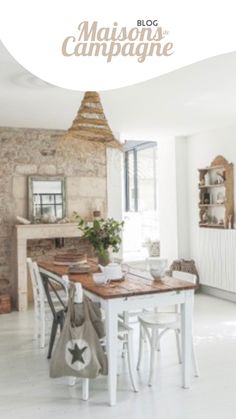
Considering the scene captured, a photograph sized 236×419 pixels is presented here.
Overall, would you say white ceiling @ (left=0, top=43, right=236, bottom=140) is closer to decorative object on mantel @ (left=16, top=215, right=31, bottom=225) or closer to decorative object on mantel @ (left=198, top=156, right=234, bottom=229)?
decorative object on mantel @ (left=198, top=156, right=234, bottom=229)

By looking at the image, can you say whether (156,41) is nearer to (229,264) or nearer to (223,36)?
(223,36)

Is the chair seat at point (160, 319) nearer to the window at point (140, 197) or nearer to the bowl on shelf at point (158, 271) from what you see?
the bowl on shelf at point (158, 271)

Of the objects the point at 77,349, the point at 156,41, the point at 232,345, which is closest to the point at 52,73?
the point at 156,41

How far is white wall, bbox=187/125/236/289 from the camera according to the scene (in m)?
6.25

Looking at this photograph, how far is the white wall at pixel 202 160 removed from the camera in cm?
625

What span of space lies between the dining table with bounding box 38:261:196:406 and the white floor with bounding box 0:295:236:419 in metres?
0.15

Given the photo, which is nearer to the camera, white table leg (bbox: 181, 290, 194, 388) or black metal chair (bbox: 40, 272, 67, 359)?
white table leg (bbox: 181, 290, 194, 388)

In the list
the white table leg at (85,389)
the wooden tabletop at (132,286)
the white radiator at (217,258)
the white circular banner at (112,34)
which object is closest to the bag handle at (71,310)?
the wooden tabletop at (132,286)

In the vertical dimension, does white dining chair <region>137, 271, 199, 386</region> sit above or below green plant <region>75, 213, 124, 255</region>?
below

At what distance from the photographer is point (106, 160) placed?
6.61 meters

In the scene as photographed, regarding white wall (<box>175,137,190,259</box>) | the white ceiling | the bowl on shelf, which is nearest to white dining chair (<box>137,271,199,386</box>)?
the bowl on shelf

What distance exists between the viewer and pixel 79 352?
9.81 feet

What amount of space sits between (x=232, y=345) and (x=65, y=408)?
194cm

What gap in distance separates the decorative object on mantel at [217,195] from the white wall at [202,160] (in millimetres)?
132
